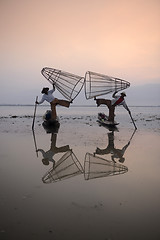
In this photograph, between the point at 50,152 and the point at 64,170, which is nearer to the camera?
the point at 64,170

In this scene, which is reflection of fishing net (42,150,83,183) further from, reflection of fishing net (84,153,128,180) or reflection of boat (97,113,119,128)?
reflection of boat (97,113,119,128)

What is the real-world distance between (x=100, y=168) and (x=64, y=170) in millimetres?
1036

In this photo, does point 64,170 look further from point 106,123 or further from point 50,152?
point 106,123

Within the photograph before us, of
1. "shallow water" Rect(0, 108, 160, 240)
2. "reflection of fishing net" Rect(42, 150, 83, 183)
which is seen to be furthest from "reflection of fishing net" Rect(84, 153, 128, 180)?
"reflection of fishing net" Rect(42, 150, 83, 183)

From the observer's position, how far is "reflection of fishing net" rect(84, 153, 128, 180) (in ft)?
18.3

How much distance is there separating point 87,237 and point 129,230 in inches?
24.7

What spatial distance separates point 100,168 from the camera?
241 inches

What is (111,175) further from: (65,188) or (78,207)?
(78,207)

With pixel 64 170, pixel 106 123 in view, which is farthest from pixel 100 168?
pixel 106 123

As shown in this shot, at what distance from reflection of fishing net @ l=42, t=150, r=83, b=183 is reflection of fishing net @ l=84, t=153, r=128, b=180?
26 cm

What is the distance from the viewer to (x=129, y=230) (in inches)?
120

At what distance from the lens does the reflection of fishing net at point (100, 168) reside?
5.58 metres

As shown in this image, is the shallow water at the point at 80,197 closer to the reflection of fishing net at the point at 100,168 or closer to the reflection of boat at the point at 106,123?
the reflection of fishing net at the point at 100,168

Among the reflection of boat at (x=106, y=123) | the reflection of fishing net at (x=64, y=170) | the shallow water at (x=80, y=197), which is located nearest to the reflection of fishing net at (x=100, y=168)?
the shallow water at (x=80, y=197)
